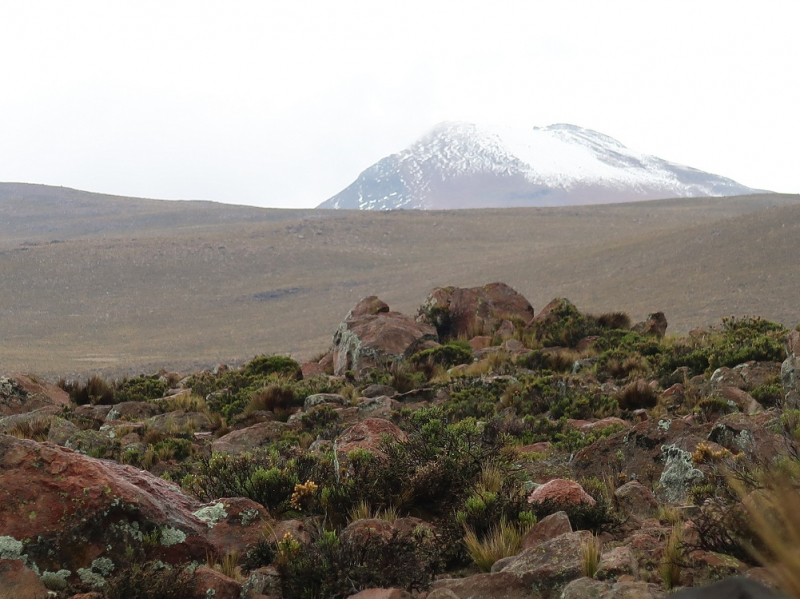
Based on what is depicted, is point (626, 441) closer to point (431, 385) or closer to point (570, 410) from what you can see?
point (570, 410)

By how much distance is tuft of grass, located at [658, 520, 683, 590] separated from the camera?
3316 mm

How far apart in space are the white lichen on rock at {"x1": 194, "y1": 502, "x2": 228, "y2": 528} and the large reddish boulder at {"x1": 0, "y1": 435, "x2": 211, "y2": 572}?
0.36 ft

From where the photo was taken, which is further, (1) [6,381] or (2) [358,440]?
(1) [6,381]

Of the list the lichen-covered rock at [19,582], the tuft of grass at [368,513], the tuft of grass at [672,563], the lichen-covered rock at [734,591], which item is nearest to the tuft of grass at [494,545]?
the tuft of grass at [368,513]

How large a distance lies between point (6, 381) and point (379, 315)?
7.70 m

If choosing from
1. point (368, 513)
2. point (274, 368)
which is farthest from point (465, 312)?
point (368, 513)

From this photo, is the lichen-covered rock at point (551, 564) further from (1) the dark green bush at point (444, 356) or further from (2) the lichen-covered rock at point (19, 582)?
(1) the dark green bush at point (444, 356)

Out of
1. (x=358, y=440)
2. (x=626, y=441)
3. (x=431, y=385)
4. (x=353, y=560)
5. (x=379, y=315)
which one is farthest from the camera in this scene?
(x=379, y=315)

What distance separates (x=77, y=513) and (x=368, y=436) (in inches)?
112

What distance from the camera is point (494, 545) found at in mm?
4062

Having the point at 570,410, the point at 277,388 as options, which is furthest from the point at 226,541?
the point at 277,388

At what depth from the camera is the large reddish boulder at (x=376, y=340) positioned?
50.4 ft

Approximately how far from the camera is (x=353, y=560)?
383 centimetres

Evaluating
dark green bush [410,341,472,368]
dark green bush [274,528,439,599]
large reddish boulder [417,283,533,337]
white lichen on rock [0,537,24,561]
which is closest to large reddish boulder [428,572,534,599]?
dark green bush [274,528,439,599]
